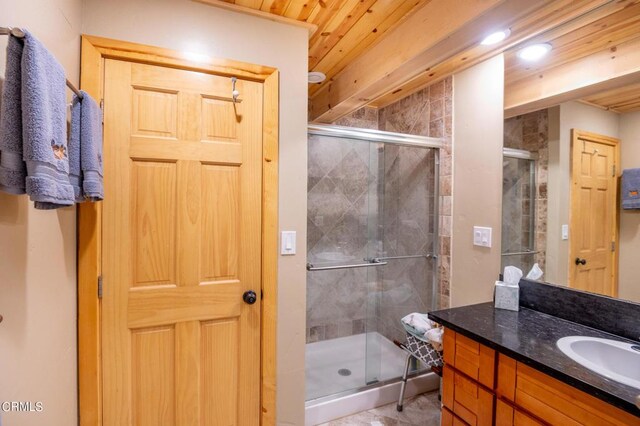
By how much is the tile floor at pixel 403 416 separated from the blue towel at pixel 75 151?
195 cm

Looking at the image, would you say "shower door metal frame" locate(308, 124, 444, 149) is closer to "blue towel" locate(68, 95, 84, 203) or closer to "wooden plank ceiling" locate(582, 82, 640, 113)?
"wooden plank ceiling" locate(582, 82, 640, 113)

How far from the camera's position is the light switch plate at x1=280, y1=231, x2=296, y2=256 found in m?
1.62

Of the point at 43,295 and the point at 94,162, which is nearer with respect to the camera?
the point at 43,295

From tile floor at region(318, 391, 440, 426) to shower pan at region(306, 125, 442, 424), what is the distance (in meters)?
0.18

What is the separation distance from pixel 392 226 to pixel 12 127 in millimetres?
2358

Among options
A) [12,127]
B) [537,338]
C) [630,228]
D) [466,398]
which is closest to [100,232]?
[12,127]

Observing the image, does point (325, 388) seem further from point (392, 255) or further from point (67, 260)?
point (67, 260)

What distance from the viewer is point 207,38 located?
4.84 feet

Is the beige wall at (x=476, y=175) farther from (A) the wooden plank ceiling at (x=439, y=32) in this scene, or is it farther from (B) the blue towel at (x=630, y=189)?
(B) the blue towel at (x=630, y=189)

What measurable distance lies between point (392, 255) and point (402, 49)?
161 cm

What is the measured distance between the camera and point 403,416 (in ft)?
6.73

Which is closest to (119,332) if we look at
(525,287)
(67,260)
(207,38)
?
(67,260)

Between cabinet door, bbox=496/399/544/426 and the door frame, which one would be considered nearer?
cabinet door, bbox=496/399/544/426

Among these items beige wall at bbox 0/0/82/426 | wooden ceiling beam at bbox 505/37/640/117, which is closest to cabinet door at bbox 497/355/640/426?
wooden ceiling beam at bbox 505/37/640/117
